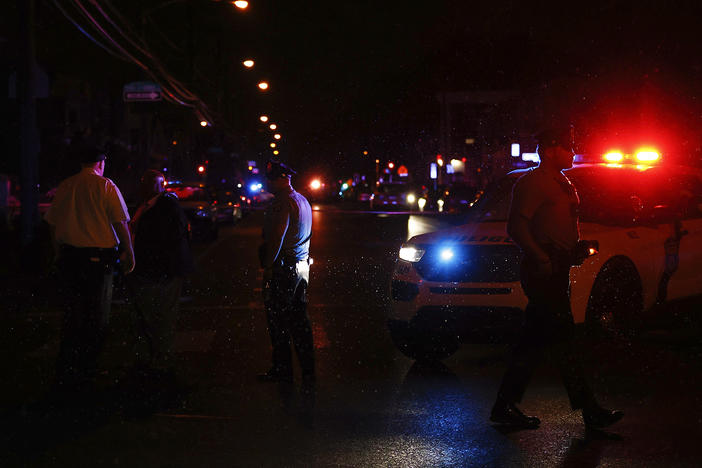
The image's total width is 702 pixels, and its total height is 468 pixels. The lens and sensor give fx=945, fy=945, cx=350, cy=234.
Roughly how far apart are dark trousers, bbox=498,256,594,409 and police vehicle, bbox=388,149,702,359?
1248mm

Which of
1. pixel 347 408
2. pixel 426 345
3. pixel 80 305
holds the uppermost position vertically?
pixel 80 305

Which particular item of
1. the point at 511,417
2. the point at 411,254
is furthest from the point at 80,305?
the point at 511,417

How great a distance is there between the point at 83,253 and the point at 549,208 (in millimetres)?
3462

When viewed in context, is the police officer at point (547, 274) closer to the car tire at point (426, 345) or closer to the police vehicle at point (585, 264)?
the police vehicle at point (585, 264)

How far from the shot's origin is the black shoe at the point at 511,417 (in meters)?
5.84

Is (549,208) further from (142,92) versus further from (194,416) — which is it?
(142,92)

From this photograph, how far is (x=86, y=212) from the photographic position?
7098mm

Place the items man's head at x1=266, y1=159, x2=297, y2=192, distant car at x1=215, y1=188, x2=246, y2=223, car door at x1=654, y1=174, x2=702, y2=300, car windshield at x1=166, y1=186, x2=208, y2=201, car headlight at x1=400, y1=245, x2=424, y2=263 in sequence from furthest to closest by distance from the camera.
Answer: distant car at x1=215, y1=188, x2=246, y2=223, car windshield at x1=166, y1=186, x2=208, y2=201, car door at x1=654, y1=174, x2=702, y2=300, car headlight at x1=400, y1=245, x2=424, y2=263, man's head at x1=266, y1=159, x2=297, y2=192

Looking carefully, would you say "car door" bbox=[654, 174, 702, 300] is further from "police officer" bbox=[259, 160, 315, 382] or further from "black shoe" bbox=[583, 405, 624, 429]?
"police officer" bbox=[259, 160, 315, 382]

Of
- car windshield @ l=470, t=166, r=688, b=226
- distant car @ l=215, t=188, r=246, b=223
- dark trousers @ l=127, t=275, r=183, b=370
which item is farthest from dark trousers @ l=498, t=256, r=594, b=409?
distant car @ l=215, t=188, r=246, b=223

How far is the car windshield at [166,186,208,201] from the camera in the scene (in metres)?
26.8

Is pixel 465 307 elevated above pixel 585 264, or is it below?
below

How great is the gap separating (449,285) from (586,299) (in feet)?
3.66

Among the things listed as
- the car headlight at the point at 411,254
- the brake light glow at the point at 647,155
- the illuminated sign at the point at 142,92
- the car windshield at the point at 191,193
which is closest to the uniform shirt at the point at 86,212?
the car headlight at the point at 411,254
